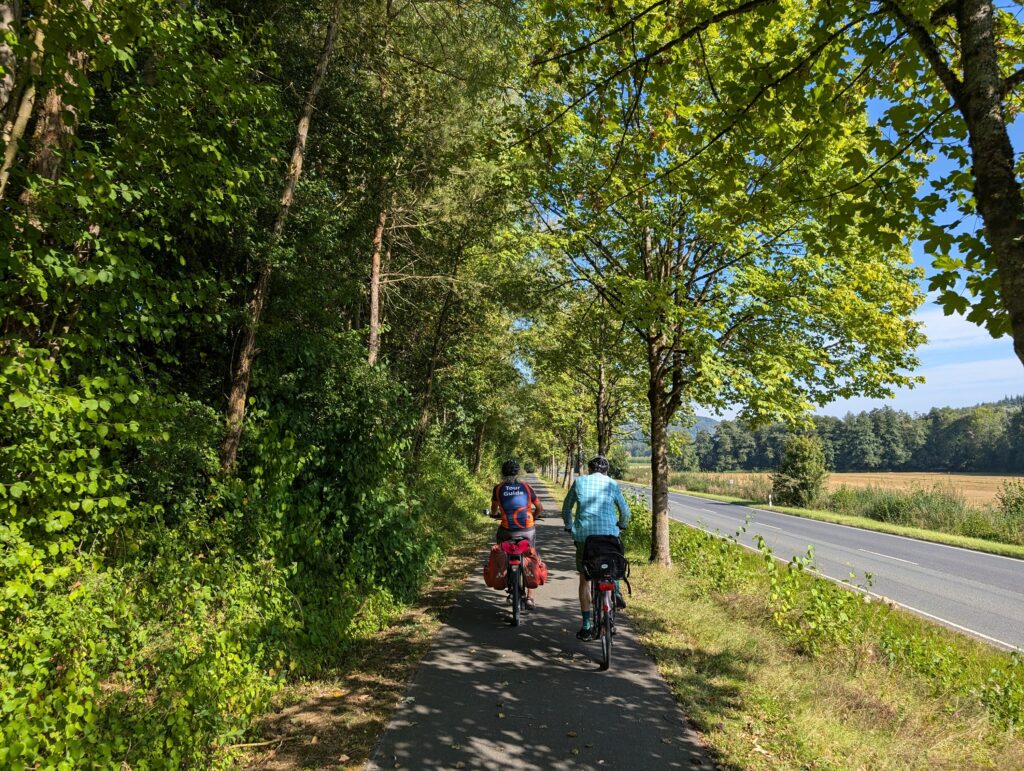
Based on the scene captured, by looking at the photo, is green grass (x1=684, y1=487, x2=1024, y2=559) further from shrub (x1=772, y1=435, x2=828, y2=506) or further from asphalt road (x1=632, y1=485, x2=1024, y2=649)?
shrub (x1=772, y1=435, x2=828, y2=506)

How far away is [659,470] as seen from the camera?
10523 mm

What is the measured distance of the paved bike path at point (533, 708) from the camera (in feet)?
11.8

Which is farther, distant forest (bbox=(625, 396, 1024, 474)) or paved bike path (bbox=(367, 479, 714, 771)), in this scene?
distant forest (bbox=(625, 396, 1024, 474))

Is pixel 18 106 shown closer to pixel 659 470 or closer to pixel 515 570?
pixel 515 570

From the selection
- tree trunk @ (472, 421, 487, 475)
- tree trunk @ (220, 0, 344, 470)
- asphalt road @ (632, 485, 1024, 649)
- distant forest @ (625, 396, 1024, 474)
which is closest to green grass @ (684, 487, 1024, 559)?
asphalt road @ (632, 485, 1024, 649)

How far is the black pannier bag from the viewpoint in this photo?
5477 millimetres

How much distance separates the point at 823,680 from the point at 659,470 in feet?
17.7

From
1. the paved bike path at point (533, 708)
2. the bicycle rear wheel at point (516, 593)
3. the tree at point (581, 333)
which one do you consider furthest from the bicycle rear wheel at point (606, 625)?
the tree at point (581, 333)

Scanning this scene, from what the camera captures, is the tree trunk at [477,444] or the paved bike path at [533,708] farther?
the tree trunk at [477,444]

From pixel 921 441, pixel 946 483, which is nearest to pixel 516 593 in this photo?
pixel 946 483

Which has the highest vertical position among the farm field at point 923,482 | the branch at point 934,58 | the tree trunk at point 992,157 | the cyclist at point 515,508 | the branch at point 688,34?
the branch at point 688,34

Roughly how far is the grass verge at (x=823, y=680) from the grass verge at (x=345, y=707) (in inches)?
99.9

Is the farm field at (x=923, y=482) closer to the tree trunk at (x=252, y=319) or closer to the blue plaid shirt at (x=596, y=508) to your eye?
the blue plaid shirt at (x=596, y=508)

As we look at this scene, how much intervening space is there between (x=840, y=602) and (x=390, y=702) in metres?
5.45
